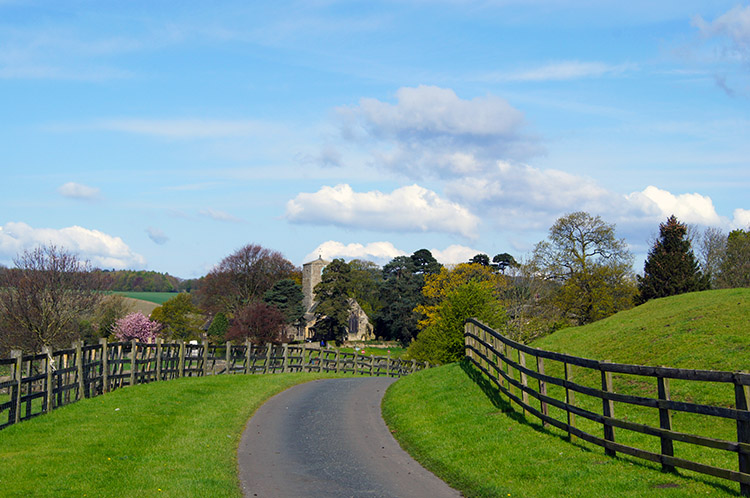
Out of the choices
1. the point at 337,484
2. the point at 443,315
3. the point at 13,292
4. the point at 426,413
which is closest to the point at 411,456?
the point at 337,484

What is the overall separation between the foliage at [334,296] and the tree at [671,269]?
6188 cm

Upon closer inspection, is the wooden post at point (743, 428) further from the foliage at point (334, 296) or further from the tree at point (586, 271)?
the foliage at point (334, 296)

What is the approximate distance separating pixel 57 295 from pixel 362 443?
44.7 metres

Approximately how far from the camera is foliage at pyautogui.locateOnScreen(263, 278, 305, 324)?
3991 inches

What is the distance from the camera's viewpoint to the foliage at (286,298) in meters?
101

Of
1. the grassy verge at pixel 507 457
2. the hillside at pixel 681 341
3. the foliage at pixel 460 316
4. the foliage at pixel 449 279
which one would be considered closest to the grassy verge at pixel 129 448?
the grassy verge at pixel 507 457

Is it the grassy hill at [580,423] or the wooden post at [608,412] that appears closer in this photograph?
the grassy hill at [580,423]

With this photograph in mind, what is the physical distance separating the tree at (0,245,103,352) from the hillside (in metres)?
38.6

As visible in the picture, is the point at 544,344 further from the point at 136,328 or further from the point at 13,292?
the point at 136,328

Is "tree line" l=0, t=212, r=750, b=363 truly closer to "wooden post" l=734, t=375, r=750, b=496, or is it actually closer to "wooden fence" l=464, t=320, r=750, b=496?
"wooden fence" l=464, t=320, r=750, b=496

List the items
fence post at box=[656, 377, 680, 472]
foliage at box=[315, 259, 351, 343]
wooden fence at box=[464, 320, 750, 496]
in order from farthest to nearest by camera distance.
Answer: foliage at box=[315, 259, 351, 343] → fence post at box=[656, 377, 680, 472] → wooden fence at box=[464, 320, 750, 496]

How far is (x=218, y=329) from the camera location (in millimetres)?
90688

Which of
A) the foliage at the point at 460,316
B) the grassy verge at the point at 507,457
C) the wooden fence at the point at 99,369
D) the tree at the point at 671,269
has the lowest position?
the grassy verge at the point at 507,457

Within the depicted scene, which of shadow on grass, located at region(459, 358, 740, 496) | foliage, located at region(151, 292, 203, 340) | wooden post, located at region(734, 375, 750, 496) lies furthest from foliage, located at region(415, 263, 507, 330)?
wooden post, located at region(734, 375, 750, 496)
